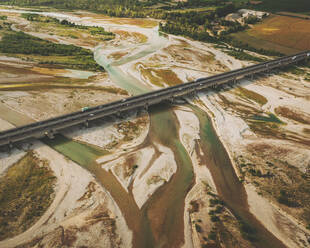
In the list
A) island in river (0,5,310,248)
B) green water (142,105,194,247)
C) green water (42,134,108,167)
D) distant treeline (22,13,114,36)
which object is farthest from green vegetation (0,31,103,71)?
green water (142,105,194,247)

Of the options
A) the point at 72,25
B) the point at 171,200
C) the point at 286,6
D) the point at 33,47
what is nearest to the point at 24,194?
the point at 171,200

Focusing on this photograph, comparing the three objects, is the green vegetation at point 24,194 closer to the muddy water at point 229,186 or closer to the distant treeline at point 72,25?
the muddy water at point 229,186

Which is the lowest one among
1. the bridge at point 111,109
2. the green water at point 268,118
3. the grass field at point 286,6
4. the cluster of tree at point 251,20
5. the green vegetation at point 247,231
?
the green vegetation at point 247,231

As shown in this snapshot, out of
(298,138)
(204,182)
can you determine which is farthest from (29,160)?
(298,138)

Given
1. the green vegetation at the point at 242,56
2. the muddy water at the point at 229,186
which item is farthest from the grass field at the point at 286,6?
the muddy water at the point at 229,186

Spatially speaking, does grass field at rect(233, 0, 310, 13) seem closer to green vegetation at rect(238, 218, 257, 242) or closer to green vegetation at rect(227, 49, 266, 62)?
green vegetation at rect(227, 49, 266, 62)

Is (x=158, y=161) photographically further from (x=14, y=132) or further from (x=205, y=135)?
(x=14, y=132)
